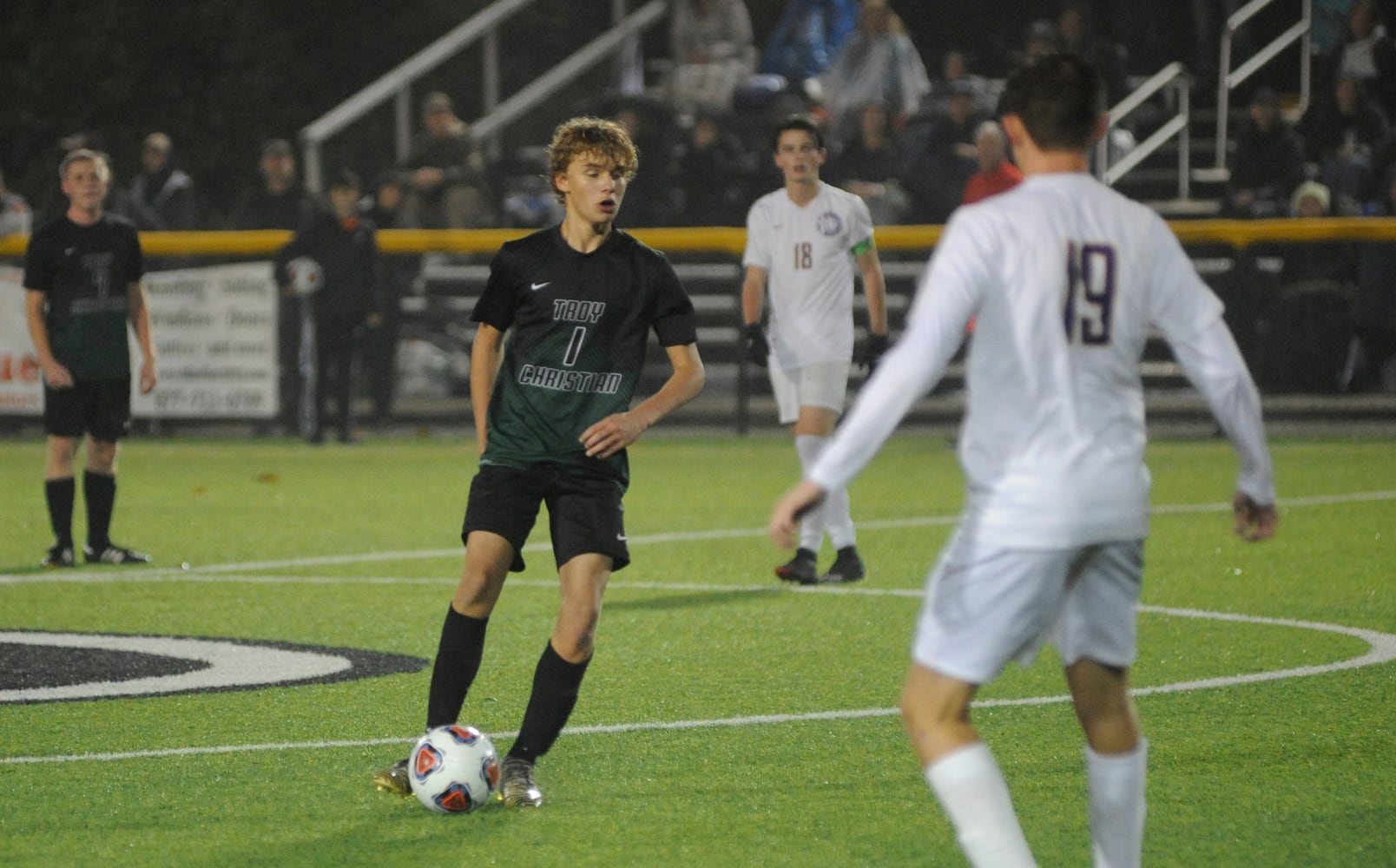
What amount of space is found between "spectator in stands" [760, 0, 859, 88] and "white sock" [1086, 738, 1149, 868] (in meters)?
18.1

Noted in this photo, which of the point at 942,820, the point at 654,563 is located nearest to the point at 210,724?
the point at 942,820

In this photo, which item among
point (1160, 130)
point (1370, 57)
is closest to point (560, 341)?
point (1370, 57)

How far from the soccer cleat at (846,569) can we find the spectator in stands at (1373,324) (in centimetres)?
941

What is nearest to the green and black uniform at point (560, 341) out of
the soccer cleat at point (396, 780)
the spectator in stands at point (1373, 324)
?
the soccer cleat at point (396, 780)

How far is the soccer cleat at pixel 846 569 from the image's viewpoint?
35.6 feet

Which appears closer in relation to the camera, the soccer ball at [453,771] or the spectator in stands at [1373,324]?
the soccer ball at [453,771]

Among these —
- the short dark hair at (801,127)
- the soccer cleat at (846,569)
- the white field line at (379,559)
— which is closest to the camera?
the soccer cleat at (846,569)

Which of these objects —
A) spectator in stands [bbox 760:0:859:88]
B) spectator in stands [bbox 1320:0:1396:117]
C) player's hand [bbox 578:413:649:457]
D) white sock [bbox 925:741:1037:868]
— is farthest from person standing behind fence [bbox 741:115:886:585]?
spectator in stands [bbox 760:0:859:88]

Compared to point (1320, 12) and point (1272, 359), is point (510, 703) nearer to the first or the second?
point (1272, 359)

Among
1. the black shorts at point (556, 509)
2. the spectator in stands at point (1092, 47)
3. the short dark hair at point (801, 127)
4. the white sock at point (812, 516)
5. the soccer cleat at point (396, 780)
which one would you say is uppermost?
the spectator in stands at point (1092, 47)

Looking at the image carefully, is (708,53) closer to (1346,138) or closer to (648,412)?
(1346,138)

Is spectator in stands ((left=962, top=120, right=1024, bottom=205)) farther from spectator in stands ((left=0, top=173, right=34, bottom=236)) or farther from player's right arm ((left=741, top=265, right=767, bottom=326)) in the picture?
spectator in stands ((left=0, top=173, right=34, bottom=236))

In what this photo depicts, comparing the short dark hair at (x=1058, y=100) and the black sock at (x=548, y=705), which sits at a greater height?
the short dark hair at (x=1058, y=100)

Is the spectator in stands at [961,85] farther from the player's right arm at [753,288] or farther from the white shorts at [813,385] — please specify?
the white shorts at [813,385]
